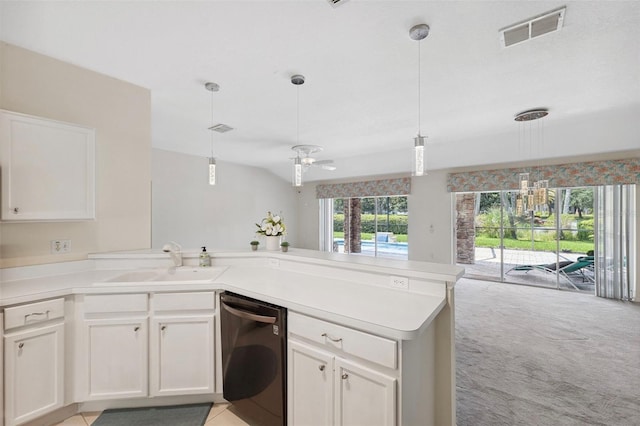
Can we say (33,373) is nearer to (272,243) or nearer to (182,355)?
(182,355)

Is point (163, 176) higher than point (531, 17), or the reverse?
point (531, 17)

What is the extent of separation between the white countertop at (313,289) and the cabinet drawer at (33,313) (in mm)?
44

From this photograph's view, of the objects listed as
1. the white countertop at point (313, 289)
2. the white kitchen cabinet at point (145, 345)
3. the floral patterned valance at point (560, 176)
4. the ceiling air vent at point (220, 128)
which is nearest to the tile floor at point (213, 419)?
the white kitchen cabinet at point (145, 345)

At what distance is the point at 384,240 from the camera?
7.82 metres

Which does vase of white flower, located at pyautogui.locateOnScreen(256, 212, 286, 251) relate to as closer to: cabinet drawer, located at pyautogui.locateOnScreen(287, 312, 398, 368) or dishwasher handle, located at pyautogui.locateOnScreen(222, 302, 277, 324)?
dishwasher handle, located at pyautogui.locateOnScreen(222, 302, 277, 324)

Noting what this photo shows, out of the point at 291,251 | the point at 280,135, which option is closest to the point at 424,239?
the point at 280,135

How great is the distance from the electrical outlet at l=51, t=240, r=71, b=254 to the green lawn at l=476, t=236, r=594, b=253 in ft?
24.5

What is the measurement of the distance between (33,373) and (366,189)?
21.9 ft

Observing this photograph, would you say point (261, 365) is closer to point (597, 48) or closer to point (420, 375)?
point (420, 375)

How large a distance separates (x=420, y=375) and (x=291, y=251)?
153cm

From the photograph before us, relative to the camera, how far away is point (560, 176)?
5.04m

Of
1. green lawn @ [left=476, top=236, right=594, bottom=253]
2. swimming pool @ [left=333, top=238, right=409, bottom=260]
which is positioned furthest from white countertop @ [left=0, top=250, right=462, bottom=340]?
swimming pool @ [left=333, top=238, right=409, bottom=260]

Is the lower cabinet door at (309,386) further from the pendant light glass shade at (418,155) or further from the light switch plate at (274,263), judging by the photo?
the pendant light glass shade at (418,155)

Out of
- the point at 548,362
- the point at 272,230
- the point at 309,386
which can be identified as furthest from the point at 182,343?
the point at 548,362
